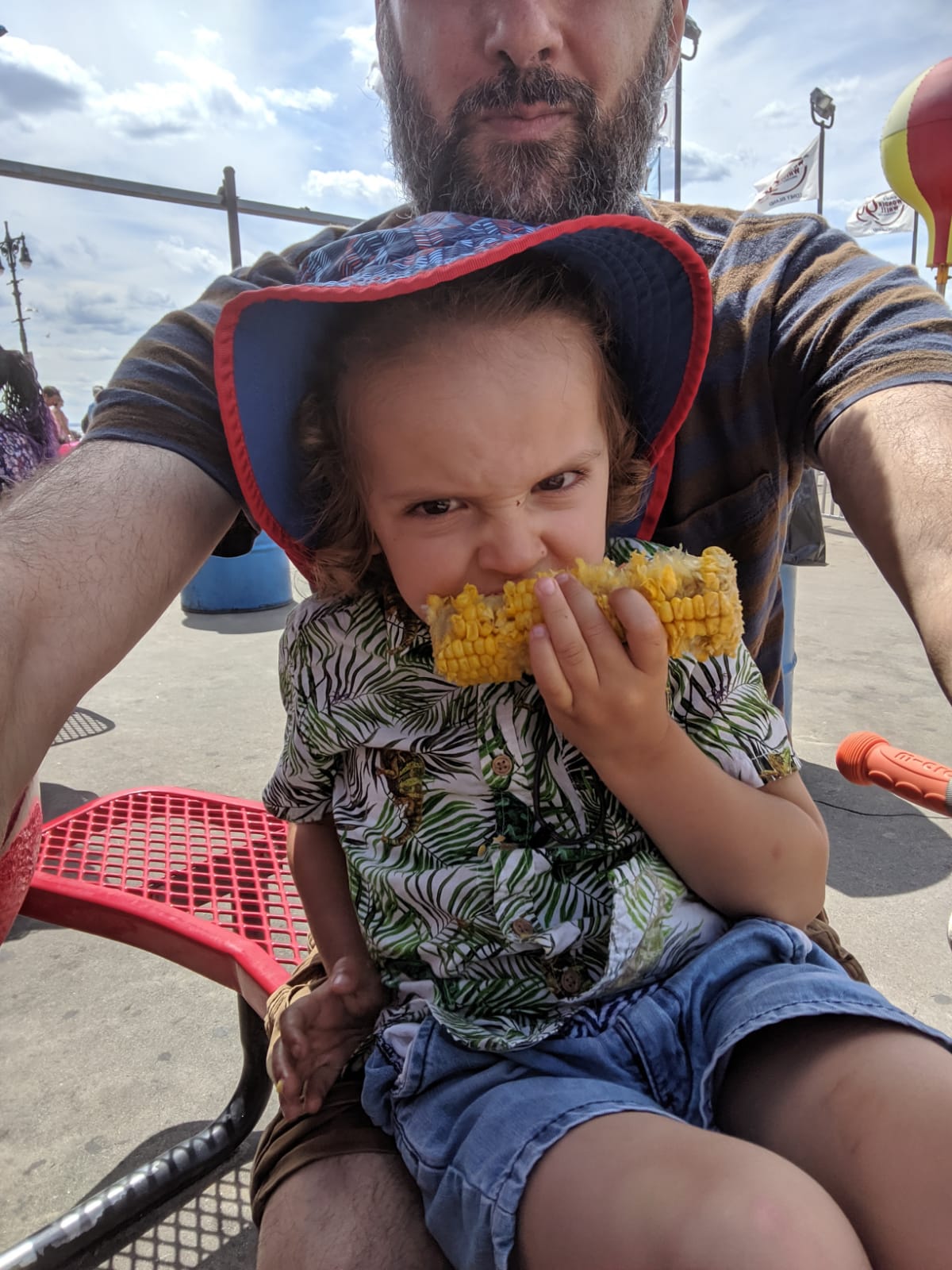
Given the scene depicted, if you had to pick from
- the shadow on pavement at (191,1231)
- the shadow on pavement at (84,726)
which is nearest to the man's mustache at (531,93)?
the shadow on pavement at (191,1231)

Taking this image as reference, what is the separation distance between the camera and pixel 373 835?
1396mm

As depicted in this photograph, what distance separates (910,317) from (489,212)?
0.78 meters

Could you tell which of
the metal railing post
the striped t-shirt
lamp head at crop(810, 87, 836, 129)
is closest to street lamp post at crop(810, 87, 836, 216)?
lamp head at crop(810, 87, 836, 129)

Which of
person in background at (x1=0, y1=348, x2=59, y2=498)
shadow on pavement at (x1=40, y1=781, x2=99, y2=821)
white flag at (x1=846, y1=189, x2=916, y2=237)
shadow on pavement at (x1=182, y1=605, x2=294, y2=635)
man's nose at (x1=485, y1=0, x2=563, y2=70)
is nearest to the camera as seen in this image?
man's nose at (x1=485, y1=0, x2=563, y2=70)

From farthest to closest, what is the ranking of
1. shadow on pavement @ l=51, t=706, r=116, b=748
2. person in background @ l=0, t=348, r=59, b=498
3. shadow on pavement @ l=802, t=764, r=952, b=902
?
shadow on pavement @ l=51, t=706, r=116, b=748, person in background @ l=0, t=348, r=59, b=498, shadow on pavement @ l=802, t=764, r=952, b=902

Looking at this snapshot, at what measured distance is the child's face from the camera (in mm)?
1198

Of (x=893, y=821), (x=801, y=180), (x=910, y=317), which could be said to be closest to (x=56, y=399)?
(x=801, y=180)

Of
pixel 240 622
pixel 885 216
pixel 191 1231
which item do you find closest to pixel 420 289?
pixel 191 1231

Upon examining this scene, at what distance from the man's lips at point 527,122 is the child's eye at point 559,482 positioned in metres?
0.80

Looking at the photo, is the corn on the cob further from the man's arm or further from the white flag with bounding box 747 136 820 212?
the white flag with bounding box 747 136 820 212

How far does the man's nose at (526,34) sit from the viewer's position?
165cm

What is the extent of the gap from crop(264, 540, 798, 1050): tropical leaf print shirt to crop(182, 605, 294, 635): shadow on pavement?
6.08m

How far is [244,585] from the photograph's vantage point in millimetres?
8109

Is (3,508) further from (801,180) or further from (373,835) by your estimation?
(801,180)
